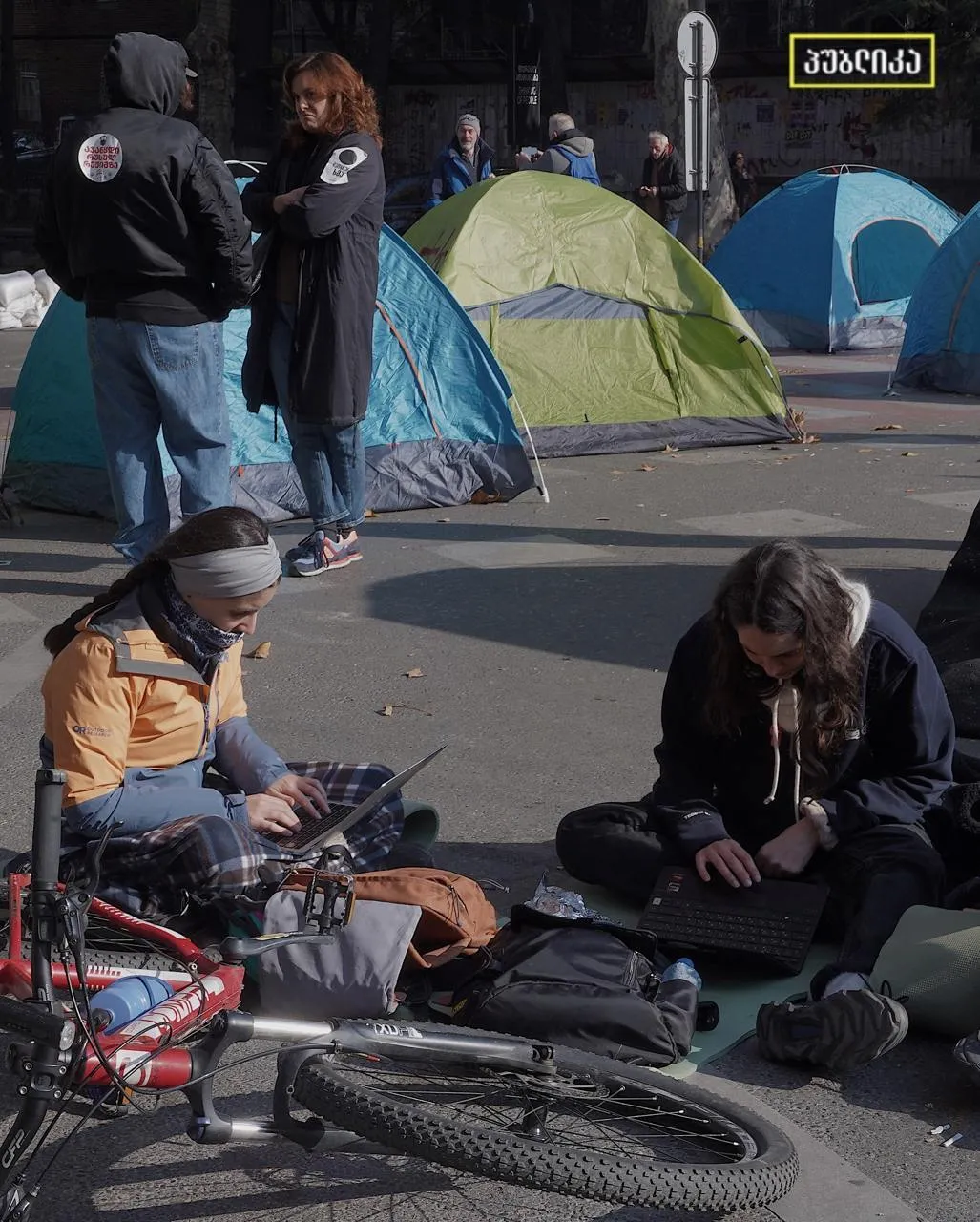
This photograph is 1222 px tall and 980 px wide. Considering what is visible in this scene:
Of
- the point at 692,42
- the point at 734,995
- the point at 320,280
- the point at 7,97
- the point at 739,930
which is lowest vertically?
the point at 734,995

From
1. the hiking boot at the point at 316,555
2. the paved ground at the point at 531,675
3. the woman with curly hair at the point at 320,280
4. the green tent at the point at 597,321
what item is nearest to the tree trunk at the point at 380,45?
the green tent at the point at 597,321

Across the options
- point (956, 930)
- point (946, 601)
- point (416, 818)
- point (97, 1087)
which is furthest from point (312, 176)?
point (97, 1087)

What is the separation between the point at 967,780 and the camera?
4125 millimetres

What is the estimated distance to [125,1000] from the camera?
8.58 feet

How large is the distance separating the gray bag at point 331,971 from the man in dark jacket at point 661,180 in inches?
593

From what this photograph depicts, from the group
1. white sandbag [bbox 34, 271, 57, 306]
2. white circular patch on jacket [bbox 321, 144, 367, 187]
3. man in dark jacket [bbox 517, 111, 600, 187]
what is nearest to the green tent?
white circular patch on jacket [bbox 321, 144, 367, 187]

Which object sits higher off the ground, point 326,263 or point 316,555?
point 326,263

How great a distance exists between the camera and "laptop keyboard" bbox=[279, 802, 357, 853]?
3664 millimetres

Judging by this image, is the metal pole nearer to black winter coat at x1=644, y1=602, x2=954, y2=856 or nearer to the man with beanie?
the man with beanie

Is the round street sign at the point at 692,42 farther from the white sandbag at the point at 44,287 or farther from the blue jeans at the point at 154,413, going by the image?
the white sandbag at the point at 44,287

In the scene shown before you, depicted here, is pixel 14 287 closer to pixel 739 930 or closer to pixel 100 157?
pixel 100 157

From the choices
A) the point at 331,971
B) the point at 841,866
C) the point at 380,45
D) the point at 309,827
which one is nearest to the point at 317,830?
the point at 309,827

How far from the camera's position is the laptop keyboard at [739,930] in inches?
141

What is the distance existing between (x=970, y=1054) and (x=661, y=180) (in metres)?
15.6
